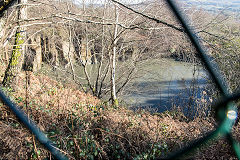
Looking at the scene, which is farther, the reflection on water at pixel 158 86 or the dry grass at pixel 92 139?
the reflection on water at pixel 158 86

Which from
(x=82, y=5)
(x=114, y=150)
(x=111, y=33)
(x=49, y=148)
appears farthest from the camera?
(x=111, y=33)

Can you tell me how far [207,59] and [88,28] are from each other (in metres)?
8.33

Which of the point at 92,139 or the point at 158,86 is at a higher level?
the point at 92,139

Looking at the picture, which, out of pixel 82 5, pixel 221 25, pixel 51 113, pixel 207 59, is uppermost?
pixel 82 5

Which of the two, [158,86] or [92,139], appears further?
[158,86]

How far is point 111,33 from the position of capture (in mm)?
8516

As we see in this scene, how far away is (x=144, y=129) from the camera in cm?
373

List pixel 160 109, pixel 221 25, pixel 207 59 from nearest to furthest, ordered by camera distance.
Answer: pixel 207 59, pixel 221 25, pixel 160 109

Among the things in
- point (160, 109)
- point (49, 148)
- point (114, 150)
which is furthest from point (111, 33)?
point (49, 148)

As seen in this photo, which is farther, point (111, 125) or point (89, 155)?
Answer: point (111, 125)

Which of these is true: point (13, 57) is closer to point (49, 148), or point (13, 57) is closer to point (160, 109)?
point (49, 148)

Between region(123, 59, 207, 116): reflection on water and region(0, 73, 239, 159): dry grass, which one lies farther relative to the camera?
region(123, 59, 207, 116): reflection on water

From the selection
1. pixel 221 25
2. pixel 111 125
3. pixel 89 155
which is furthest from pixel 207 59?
pixel 111 125

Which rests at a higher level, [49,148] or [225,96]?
[225,96]
